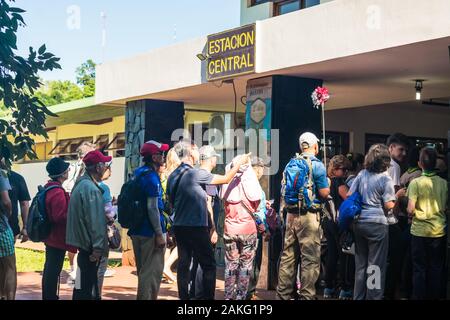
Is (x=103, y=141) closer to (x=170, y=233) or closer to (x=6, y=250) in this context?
(x=170, y=233)

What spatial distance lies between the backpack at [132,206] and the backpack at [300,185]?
6.02 ft

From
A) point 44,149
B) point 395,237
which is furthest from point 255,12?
point 44,149

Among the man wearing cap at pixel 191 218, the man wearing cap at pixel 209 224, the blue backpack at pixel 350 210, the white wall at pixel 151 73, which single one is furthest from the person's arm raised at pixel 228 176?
the white wall at pixel 151 73

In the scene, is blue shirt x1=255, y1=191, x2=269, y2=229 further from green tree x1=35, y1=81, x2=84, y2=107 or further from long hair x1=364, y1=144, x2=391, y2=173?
green tree x1=35, y1=81, x2=84, y2=107

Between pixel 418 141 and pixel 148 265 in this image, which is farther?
pixel 418 141

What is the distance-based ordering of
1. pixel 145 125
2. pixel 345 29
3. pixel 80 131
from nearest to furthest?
pixel 345 29 → pixel 145 125 → pixel 80 131

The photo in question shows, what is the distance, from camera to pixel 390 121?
1736cm

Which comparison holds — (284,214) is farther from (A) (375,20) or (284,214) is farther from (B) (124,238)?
(B) (124,238)

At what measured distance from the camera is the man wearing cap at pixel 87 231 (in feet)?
26.8

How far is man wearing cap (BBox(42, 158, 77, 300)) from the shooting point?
8648 mm

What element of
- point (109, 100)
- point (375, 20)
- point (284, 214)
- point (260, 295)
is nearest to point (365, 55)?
point (375, 20)

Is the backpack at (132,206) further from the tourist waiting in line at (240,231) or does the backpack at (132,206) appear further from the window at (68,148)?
the window at (68,148)

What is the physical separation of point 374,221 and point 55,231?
10.7 ft

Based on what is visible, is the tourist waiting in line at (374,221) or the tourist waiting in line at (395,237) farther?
the tourist waiting in line at (395,237)
